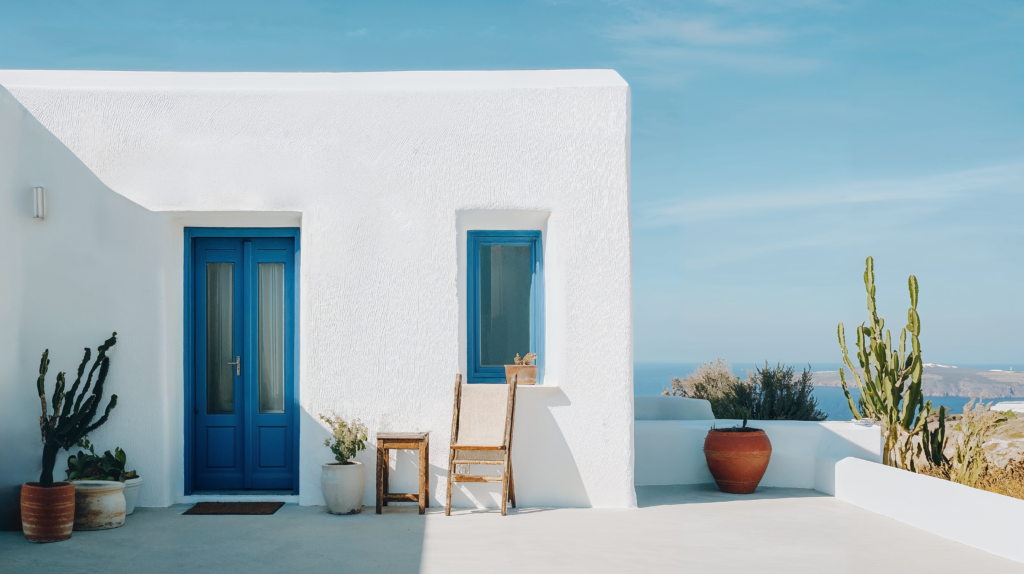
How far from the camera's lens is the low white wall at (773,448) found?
7223mm

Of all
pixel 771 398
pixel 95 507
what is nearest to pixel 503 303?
pixel 95 507

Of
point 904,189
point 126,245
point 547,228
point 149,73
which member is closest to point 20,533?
point 126,245

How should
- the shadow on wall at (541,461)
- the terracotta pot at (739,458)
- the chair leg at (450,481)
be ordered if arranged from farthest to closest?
the terracotta pot at (739,458) → the shadow on wall at (541,461) → the chair leg at (450,481)

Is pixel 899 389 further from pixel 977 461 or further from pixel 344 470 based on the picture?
pixel 344 470

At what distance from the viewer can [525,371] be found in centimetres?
648

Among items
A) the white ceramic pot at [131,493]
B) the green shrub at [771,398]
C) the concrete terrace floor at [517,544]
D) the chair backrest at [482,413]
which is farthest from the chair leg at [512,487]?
the green shrub at [771,398]

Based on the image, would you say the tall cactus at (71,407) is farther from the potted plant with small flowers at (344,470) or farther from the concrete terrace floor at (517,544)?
the potted plant with small flowers at (344,470)

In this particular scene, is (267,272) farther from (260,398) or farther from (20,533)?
(20,533)

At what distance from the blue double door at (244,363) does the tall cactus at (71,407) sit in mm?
671

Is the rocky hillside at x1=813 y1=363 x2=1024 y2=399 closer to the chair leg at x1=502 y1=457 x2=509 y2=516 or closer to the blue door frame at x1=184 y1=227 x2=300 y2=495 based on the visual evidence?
the chair leg at x1=502 y1=457 x2=509 y2=516

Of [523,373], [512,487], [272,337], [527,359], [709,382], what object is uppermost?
[272,337]

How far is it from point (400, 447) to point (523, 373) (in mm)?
1116

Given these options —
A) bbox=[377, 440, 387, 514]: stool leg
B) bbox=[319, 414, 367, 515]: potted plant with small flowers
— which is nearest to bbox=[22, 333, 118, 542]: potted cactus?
bbox=[319, 414, 367, 515]: potted plant with small flowers

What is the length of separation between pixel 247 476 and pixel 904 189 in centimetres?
2284
